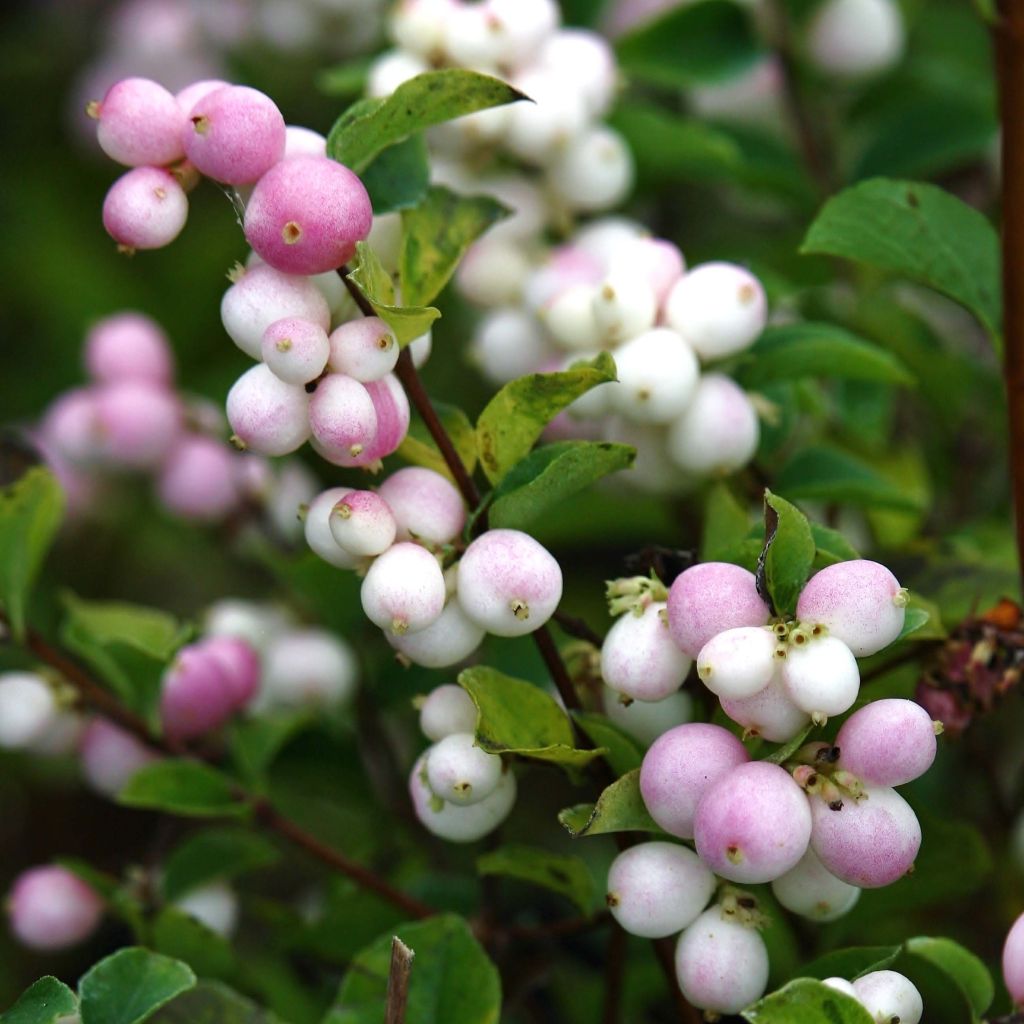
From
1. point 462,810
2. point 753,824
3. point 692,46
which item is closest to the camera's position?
point 753,824

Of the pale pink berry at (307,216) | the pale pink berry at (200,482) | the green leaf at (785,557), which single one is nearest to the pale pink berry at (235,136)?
the pale pink berry at (307,216)

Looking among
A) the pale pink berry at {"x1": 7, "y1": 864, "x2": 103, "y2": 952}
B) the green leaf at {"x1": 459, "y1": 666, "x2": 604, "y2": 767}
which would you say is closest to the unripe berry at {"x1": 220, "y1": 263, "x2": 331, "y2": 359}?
the green leaf at {"x1": 459, "y1": 666, "x2": 604, "y2": 767}

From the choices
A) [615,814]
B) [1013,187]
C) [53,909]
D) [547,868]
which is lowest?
[53,909]

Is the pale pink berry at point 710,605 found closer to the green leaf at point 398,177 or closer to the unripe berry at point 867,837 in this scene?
the unripe berry at point 867,837

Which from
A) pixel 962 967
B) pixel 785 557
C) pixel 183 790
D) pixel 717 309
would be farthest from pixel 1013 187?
pixel 183 790

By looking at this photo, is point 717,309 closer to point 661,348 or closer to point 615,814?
point 661,348
